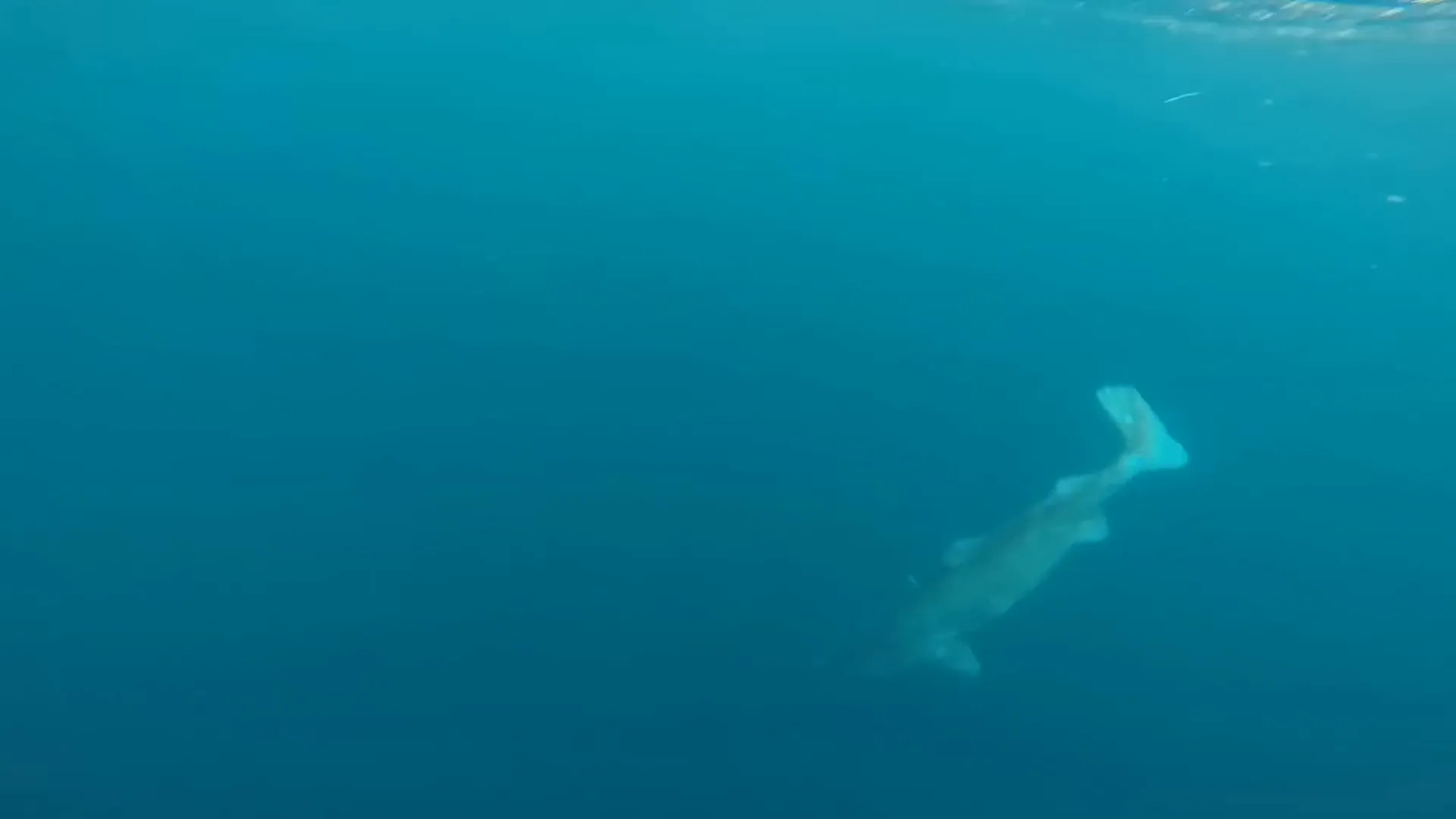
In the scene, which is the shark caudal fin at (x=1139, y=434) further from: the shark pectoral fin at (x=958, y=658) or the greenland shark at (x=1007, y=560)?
the shark pectoral fin at (x=958, y=658)

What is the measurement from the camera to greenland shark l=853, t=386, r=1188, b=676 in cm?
594

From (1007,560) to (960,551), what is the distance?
289 mm

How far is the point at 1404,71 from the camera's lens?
9.27 metres

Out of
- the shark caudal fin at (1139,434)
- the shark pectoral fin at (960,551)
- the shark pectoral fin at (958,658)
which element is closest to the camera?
the shark pectoral fin at (958,658)

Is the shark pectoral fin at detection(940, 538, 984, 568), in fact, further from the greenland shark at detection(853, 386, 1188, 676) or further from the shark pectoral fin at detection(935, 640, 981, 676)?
the shark pectoral fin at detection(935, 640, 981, 676)

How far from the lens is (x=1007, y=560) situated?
20.7ft

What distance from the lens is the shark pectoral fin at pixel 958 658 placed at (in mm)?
5898

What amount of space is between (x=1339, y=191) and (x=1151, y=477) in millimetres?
3926

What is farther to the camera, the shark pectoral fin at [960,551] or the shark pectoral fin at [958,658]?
the shark pectoral fin at [960,551]

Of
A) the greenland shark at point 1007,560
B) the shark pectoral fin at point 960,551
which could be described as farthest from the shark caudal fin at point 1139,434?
the shark pectoral fin at point 960,551

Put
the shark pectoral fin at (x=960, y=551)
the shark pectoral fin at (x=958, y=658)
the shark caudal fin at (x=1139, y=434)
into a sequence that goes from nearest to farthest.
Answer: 1. the shark pectoral fin at (x=958, y=658)
2. the shark pectoral fin at (x=960, y=551)
3. the shark caudal fin at (x=1139, y=434)

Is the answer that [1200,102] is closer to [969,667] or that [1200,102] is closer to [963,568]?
[963,568]

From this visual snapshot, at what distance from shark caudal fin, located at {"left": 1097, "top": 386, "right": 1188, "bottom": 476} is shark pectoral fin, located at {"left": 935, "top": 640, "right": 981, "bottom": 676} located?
1750 millimetres

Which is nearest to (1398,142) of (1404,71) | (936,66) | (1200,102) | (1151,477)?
(1404,71)
